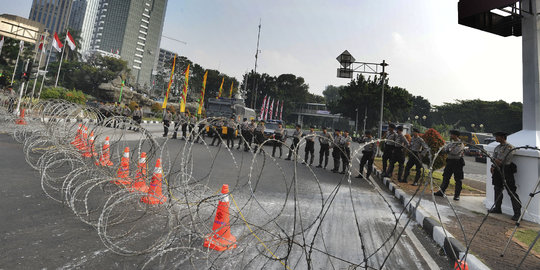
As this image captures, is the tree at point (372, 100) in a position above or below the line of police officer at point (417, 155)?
above

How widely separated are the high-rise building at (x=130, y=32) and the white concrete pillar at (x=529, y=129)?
116476 mm

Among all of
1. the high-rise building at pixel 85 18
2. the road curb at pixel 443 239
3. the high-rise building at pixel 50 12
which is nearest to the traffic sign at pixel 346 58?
the road curb at pixel 443 239

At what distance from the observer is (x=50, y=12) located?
13388cm

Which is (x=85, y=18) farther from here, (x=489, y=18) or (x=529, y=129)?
(x=529, y=129)

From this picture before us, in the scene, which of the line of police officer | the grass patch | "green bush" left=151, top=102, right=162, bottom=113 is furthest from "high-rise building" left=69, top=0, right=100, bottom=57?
the grass patch

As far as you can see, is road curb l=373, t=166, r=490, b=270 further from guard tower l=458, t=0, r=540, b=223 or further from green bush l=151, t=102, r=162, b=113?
green bush l=151, t=102, r=162, b=113

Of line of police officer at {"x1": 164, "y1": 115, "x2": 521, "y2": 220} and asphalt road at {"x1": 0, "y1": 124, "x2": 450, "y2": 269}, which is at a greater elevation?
line of police officer at {"x1": 164, "y1": 115, "x2": 521, "y2": 220}

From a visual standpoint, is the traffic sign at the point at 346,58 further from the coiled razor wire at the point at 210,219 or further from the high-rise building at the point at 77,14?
the high-rise building at the point at 77,14

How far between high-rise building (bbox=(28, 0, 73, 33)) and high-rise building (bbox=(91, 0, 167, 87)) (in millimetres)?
36790

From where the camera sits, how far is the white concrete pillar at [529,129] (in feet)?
17.6

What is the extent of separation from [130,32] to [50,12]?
61.2 meters

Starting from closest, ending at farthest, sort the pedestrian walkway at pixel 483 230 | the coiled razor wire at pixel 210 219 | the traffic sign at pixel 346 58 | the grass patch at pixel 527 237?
the coiled razor wire at pixel 210 219
the pedestrian walkway at pixel 483 230
the grass patch at pixel 527 237
the traffic sign at pixel 346 58

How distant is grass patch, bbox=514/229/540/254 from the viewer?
3990 mm

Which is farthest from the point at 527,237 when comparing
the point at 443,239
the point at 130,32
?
the point at 130,32
